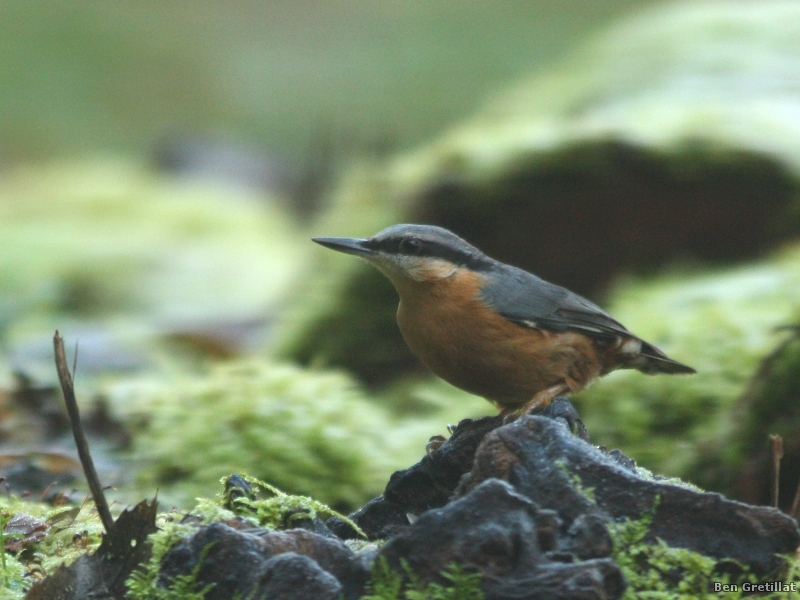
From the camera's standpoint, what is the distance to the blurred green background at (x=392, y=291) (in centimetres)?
506

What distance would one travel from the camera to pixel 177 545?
2.47m

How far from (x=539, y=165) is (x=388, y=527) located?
4.91 metres

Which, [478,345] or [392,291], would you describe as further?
[392,291]

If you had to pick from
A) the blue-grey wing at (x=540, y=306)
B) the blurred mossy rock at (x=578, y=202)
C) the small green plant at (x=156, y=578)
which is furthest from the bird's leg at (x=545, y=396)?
the blurred mossy rock at (x=578, y=202)

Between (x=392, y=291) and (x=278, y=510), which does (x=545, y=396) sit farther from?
(x=392, y=291)

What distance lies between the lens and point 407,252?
406cm

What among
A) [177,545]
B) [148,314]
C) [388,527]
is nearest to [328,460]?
[388,527]

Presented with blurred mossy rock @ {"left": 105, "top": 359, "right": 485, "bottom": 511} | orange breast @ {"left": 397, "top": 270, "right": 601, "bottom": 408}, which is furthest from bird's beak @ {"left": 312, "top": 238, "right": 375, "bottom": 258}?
blurred mossy rock @ {"left": 105, "top": 359, "right": 485, "bottom": 511}

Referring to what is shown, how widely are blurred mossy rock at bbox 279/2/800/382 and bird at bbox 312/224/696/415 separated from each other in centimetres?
308

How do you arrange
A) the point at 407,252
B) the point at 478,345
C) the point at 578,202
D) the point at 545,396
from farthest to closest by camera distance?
the point at 578,202, the point at 407,252, the point at 545,396, the point at 478,345

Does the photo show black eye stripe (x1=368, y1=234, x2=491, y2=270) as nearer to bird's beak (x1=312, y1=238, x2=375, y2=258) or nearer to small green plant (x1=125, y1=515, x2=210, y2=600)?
bird's beak (x1=312, y1=238, x2=375, y2=258)

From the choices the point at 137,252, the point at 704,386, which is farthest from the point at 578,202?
the point at 137,252

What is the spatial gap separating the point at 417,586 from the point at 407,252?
192 cm

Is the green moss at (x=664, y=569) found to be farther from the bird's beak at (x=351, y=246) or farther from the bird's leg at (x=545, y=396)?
the bird's beak at (x=351, y=246)
